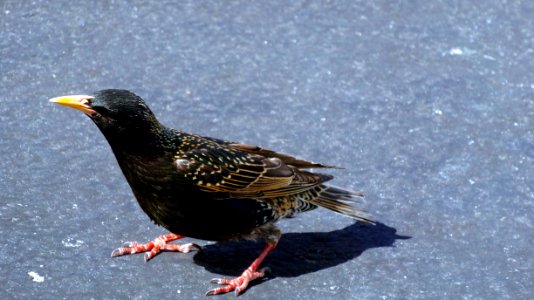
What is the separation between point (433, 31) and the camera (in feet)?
27.2

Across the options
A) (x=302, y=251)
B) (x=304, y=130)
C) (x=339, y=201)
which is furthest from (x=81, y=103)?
(x=304, y=130)

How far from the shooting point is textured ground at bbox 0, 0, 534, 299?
605 cm

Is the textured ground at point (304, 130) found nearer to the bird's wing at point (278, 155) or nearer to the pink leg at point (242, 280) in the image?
the pink leg at point (242, 280)

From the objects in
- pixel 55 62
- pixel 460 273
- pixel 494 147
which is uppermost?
pixel 55 62

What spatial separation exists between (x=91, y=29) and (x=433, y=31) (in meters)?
2.57

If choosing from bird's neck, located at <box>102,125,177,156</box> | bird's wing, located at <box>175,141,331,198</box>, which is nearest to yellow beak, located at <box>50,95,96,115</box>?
bird's neck, located at <box>102,125,177,156</box>

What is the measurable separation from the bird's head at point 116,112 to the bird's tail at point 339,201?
1163 mm

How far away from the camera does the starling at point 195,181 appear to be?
577 centimetres

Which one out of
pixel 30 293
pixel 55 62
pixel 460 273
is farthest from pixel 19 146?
pixel 460 273

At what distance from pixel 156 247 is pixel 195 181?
57 cm

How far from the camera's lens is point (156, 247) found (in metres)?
6.20

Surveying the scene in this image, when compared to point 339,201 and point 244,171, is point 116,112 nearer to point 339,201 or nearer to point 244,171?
point 244,171

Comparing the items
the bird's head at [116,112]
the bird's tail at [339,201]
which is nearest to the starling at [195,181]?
the bird's head at [116,112]

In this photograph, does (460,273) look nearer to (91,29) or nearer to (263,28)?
(263,28)
